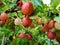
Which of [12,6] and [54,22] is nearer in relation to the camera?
[54,22]

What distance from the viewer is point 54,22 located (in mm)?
730

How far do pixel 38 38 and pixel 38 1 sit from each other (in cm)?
58

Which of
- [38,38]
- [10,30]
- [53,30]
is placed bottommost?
[38,38]

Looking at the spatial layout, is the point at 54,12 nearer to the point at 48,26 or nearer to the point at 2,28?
the point at 48,26

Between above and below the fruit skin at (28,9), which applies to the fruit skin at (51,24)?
below

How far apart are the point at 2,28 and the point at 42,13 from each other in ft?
1.40

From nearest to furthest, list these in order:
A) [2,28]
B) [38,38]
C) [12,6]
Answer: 1. [12,6]
2. [2,28]
3. [38,38]

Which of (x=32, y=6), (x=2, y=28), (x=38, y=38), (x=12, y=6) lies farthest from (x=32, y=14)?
(x=38, y=38)

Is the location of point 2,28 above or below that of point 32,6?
below

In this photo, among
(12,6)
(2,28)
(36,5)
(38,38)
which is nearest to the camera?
(36,5)

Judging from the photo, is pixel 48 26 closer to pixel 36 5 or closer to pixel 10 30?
pixel 36 5

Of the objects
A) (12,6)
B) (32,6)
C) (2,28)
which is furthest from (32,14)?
(2,28)

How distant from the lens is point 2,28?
1128mm

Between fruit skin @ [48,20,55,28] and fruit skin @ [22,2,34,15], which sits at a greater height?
fruit skin @ [22,2,34,15]
